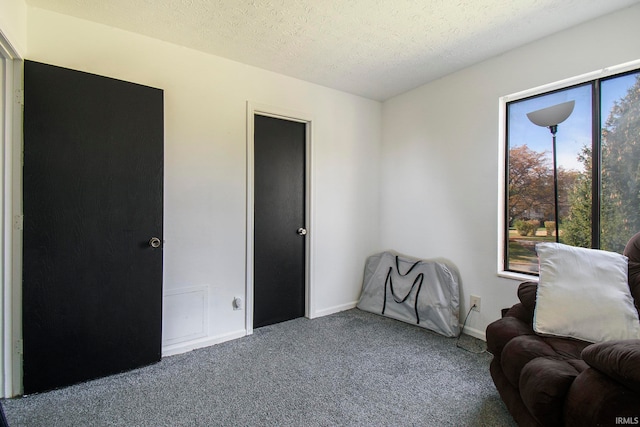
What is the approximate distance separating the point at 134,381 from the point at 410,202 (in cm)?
288

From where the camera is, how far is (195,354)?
228 cm

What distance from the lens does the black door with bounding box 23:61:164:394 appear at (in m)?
1.77

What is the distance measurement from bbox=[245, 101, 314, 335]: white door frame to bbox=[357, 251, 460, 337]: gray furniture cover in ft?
2.46

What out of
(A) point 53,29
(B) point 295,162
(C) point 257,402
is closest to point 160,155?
(A) point 53,29

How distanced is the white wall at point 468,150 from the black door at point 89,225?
2.45 m

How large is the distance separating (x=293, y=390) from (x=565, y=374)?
4.67 feet

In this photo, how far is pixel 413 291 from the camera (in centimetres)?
294

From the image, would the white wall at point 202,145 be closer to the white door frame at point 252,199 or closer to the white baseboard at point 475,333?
the white door frame at point 252,199

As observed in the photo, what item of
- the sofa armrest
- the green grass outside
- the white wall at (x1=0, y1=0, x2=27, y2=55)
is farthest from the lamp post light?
the white wall at (x1=0, y1=0, x2=27, y2=55)

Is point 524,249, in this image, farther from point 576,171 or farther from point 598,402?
point 598,402

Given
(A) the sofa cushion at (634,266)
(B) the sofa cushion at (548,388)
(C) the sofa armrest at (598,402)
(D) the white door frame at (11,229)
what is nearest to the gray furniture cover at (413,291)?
(A) the sofa cushion at (634,266)

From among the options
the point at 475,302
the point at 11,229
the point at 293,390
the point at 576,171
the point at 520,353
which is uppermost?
the point at 576,171

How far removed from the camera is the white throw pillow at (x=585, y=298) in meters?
1.44

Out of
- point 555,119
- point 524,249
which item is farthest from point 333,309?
point 555,119
